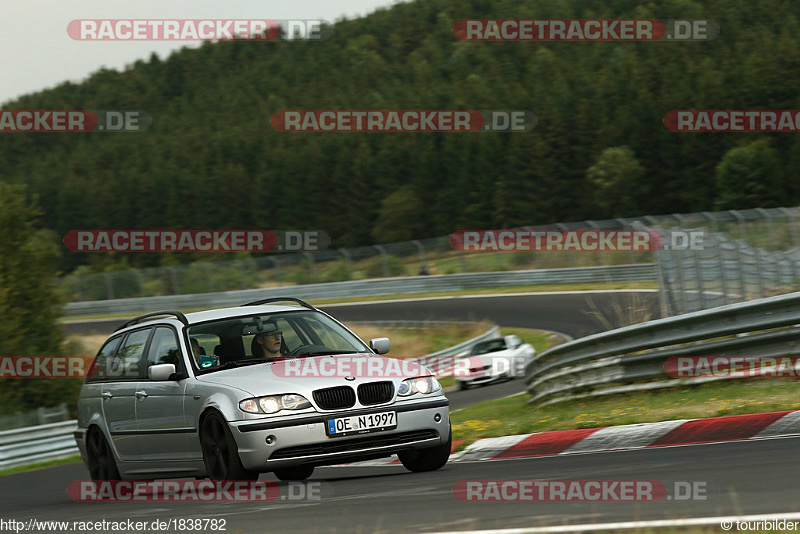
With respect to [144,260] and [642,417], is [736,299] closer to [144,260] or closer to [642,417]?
[642,417]

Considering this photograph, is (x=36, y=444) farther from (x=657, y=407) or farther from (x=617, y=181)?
(x=617, y=181)

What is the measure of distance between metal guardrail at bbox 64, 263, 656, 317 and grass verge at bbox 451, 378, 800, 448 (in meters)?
28.3

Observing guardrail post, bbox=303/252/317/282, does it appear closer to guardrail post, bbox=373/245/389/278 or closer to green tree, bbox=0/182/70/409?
guardrail post, bbox=373/245/389/278

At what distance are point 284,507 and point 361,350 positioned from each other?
2.69m

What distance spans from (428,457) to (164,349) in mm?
2414

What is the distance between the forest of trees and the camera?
90.0 meters

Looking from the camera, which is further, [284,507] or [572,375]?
[572,375]

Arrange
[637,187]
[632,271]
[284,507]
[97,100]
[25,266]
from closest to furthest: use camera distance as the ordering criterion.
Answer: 1. [284,507]
2. [25,266]
3. [632,271]
4. [637,187]
5. [97,100]

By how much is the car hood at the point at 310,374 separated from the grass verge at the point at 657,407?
8.27 ft

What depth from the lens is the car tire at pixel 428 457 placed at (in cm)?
911

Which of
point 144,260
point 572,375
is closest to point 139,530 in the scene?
point 572,375

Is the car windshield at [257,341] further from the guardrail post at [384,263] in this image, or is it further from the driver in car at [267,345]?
the guardrail post at [384,263]

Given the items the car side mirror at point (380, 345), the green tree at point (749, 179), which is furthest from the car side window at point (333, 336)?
the green tree at point (749, 179)

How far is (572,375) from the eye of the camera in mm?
14406
